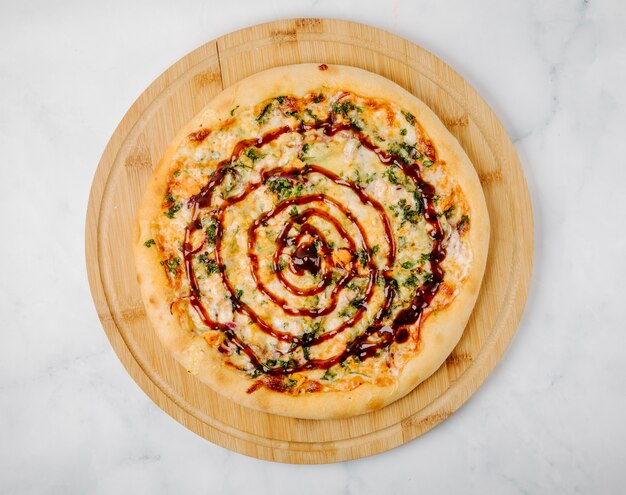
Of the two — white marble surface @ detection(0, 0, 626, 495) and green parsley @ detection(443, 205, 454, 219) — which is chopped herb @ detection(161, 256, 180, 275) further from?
green parsley @ detection(443, 205, 454, 219)

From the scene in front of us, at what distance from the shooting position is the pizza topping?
3971 mm

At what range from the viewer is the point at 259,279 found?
4.00 meters

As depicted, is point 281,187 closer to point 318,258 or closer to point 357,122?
point 318,258

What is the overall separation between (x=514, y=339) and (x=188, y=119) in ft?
9.61

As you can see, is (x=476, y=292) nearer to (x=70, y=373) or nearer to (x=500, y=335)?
(x=500, y=335)

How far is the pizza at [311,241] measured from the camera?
395cm

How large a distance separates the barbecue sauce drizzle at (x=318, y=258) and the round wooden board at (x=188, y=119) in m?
0.50

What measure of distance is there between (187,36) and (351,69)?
4.45ft

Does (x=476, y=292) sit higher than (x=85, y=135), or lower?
lower

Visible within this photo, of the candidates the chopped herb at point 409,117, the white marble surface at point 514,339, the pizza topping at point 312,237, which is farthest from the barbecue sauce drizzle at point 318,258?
the white marble surface at point 514,339

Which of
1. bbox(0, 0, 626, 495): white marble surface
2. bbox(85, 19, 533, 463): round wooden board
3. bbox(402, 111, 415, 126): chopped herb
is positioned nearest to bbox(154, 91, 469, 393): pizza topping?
bbox(402, 111, 415, 126): chopped herb

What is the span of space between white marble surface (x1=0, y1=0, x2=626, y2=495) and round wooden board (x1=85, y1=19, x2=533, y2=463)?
1.13 ft

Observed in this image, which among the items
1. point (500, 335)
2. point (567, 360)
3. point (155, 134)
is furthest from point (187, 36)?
point (567, 360)

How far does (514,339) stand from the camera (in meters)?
4.54
